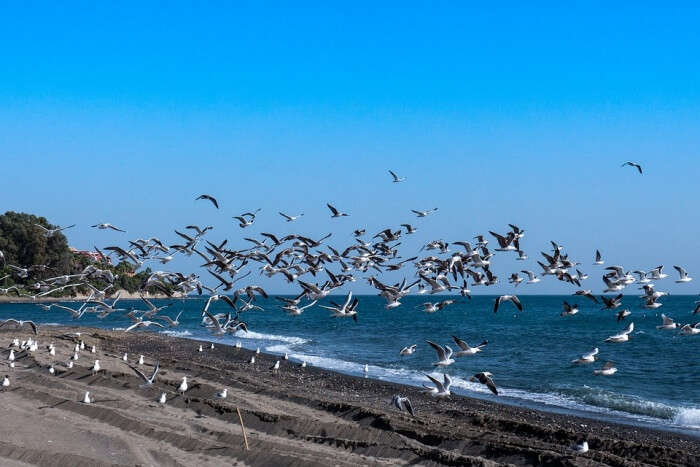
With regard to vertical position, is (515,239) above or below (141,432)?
above

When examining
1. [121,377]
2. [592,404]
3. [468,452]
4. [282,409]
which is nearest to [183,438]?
[282,409]

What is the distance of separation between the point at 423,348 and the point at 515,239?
68.0 feet

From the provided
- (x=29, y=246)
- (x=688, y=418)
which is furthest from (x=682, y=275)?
(x=29, y=246)

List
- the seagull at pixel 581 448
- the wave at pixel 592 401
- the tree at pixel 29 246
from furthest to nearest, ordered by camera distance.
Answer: the tree at pixel 29 246, the wave at pixel 592 401, the seagull at pixel 581 448

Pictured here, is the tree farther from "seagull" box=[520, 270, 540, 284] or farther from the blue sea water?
"seagull" box=[520, 270, 540, 284]

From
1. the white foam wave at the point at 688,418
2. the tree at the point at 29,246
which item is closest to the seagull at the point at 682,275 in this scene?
the white foam wave at the point at 688,418

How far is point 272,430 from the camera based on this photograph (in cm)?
1606

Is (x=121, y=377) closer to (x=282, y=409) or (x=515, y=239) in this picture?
(x=282, y=409)

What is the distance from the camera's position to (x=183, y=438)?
1470cm

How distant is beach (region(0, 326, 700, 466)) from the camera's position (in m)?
13.7

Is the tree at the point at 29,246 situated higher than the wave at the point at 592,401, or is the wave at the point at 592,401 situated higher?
the tree at the point at 29,246

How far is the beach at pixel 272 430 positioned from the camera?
13.7 metres

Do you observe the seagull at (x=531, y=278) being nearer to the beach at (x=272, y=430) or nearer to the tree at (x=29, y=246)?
the beach at (x=272, y=430)

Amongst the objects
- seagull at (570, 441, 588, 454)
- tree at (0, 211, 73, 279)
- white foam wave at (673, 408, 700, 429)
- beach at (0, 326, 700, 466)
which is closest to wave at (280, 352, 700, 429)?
white foam wave at (673, 408, 700, 429)
